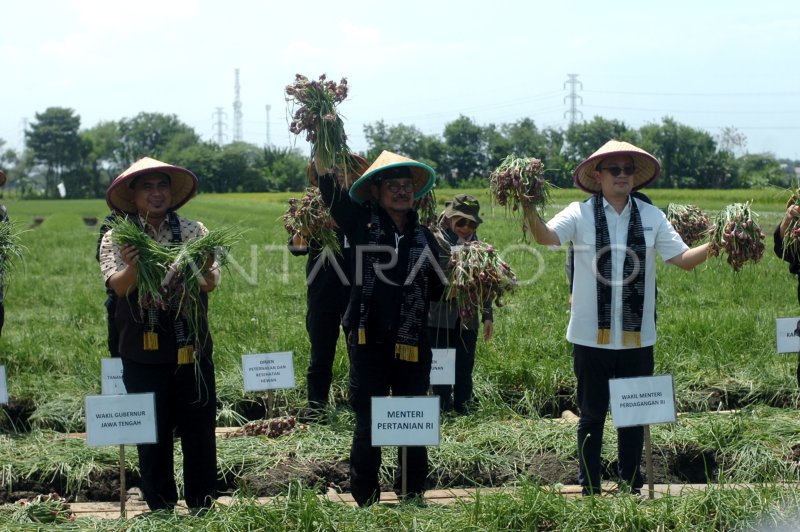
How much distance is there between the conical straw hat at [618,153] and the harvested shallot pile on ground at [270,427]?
2.20 m

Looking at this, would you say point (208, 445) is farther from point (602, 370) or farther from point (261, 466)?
point (602, 370)

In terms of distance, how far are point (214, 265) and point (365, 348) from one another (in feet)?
2.49

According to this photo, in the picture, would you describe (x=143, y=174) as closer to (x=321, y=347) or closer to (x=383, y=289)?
(x=383, y=289)

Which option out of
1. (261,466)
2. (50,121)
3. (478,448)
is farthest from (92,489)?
(50,121)

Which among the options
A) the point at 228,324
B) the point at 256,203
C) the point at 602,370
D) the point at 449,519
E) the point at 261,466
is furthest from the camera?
the point at 256,203

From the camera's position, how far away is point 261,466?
182 inches

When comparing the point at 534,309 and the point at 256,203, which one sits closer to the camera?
the point at 534,309

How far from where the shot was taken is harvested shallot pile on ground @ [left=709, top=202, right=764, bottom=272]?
391cm

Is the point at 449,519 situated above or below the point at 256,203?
below

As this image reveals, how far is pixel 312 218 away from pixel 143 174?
0.89 metres

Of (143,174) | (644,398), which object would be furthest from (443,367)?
(143,174)

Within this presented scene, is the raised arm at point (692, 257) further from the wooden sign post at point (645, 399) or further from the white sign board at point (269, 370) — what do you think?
the white sign board at point (269, 370)

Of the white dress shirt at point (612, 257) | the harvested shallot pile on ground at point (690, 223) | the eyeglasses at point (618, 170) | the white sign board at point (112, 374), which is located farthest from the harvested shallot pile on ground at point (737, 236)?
the white sign board at point (112, 374)

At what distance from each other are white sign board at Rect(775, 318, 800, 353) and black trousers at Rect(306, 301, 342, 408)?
265cm
